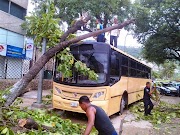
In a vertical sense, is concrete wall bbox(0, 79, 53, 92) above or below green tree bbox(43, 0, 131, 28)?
below

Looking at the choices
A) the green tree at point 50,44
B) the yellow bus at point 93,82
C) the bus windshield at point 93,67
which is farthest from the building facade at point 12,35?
the green tree at point 50,44

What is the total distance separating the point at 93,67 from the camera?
794 cm

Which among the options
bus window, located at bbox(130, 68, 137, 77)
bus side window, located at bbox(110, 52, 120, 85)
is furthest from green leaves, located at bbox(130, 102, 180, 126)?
bus side window, located at bbox(110, 52, 120, 85)

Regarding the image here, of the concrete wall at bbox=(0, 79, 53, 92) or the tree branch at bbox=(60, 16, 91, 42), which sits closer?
the tree branch at bbox=(60, 16, 91, 42)

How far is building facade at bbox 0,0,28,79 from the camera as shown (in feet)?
61.0

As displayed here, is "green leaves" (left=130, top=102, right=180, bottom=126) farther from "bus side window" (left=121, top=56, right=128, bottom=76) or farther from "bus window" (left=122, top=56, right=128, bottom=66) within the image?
"bus window" (left=122, top=56, right=128, bottom=66)

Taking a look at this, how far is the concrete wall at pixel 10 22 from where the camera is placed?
18.8m

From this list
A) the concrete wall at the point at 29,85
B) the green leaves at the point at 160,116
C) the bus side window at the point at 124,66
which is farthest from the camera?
the concrete wall at the point at 29,85

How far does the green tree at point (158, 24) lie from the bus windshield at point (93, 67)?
11.9m

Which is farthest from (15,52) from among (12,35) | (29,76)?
(29,76)

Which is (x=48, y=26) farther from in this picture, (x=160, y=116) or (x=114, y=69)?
(x=160, y=116)

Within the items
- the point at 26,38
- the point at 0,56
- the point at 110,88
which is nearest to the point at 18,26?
the point at 26,38

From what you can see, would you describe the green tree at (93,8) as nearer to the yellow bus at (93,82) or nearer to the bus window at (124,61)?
the bus window at (124,61)

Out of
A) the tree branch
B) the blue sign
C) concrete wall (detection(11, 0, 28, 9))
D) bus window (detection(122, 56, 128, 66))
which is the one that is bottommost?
bus window (detection(122, 56, 128, 66))
